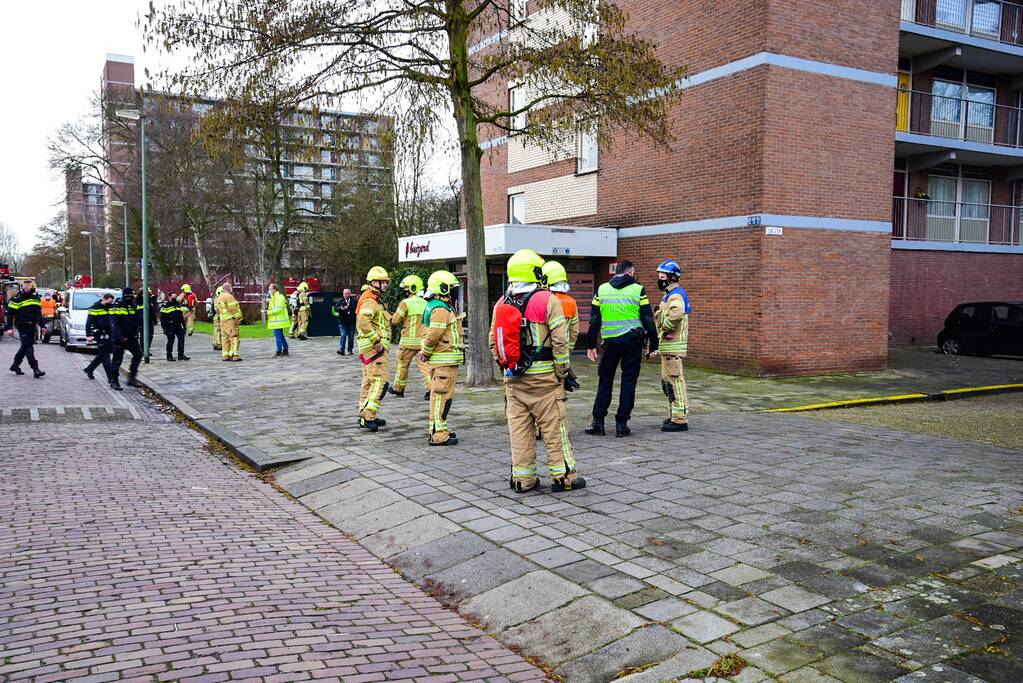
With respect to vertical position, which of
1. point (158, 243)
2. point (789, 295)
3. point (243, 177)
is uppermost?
point (243, 177)

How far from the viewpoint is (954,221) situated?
24.1 metres

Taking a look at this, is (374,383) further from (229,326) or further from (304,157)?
(229,326)

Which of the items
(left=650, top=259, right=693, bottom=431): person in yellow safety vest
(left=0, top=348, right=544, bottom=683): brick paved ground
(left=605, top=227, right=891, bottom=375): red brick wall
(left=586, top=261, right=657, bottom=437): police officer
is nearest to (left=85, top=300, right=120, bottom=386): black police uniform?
(left=0, top=348, right=544, bottom=683): brick paved ground

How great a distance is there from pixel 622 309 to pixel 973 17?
21.0m

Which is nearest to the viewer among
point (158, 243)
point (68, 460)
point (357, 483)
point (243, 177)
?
point (357, 483)

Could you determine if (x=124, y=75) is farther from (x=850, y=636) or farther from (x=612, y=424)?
(x=850, y=636)

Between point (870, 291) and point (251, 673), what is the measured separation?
53.9 ft

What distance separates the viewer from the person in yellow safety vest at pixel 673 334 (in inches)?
355

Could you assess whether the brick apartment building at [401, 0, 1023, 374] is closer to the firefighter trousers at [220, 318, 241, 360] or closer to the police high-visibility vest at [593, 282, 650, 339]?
the police high-visibility vest at [593, 282, 650, 339]

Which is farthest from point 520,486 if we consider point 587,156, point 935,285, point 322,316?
point 322,316

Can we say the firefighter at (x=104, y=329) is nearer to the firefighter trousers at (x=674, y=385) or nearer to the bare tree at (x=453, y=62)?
the bare tree at (x=453, y=62)

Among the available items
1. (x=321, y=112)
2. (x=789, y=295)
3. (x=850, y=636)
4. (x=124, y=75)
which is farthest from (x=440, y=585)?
(x=124, y=75)

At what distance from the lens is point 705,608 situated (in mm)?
4094

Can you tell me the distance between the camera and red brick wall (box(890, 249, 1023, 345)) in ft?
73.6
